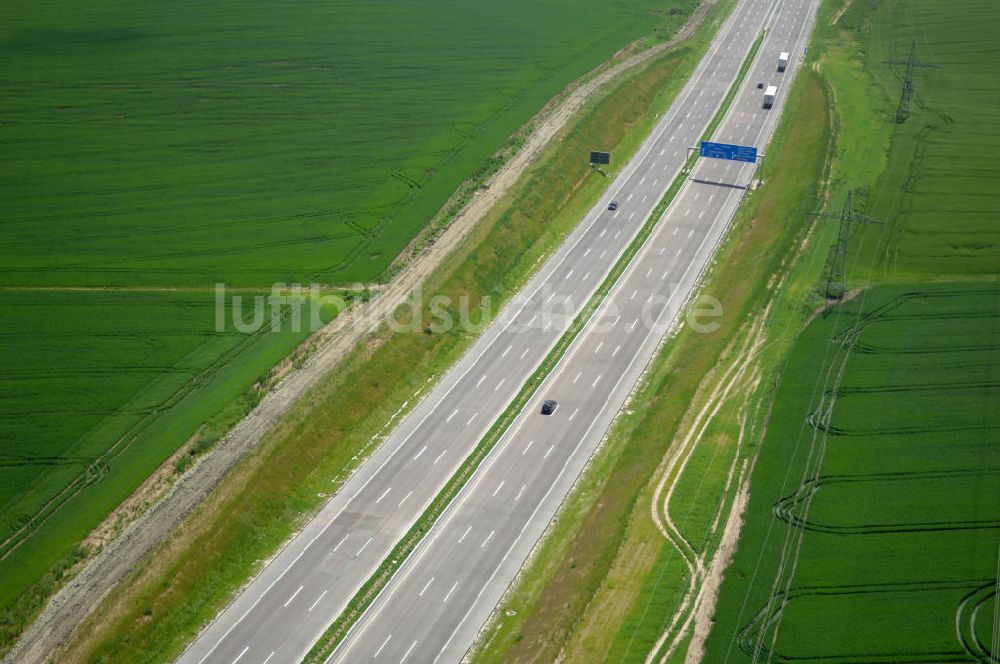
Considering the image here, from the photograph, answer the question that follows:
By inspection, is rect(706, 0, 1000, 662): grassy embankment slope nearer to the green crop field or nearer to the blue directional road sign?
the green crop field

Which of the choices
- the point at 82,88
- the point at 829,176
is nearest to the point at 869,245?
the point at 829,176

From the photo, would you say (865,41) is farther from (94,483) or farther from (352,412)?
(94,483)

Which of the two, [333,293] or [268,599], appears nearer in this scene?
[268,599]

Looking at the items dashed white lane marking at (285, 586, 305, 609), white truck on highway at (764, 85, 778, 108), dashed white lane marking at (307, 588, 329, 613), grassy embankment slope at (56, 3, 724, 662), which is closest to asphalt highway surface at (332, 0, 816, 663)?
dashed white lane marking at (307, 588, 329, 613)

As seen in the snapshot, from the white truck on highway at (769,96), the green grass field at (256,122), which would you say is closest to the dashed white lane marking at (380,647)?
the green grass field at (256,122)

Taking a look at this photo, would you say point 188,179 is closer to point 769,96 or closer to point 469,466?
point 469,466

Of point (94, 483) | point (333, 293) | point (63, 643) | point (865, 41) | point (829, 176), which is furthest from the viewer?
point (865, 41)
